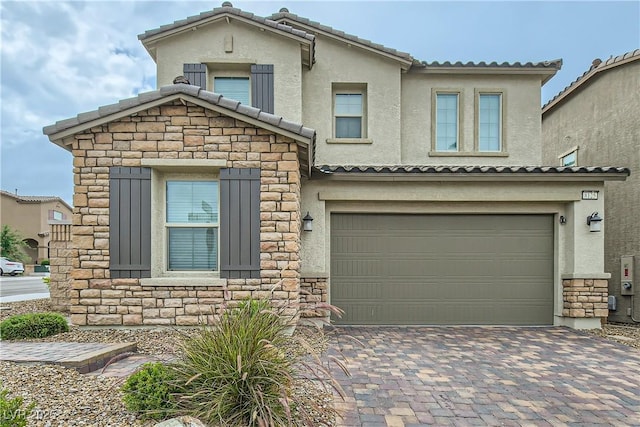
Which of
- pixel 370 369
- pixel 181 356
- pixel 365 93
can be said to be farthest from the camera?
pixel 365 93

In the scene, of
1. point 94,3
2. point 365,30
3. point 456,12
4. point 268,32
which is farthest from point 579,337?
point 365,30

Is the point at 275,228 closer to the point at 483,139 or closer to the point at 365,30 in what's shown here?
the point at 483,139

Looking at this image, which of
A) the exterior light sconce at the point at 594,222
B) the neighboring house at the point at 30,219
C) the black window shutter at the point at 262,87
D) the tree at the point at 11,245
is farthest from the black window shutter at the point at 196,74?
the neighboring house at the point at 30,219

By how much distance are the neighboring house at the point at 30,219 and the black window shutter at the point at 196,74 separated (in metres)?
35.1

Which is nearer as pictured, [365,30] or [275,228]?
[275,228]

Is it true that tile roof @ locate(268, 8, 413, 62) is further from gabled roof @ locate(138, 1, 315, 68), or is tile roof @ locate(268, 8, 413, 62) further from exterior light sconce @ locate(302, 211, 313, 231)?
exterior light sconce @ locate(302, 211, 313, 231)

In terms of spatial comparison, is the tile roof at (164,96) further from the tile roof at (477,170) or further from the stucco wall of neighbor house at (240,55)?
the stucco wall of neighbor house at (240,55)

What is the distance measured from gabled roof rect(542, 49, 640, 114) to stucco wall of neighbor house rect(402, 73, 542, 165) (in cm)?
164

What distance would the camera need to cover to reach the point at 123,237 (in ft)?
21.0

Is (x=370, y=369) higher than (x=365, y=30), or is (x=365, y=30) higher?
(x=365, y=30)

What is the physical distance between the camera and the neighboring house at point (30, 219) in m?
36.0

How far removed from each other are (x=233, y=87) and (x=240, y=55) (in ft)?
2.47

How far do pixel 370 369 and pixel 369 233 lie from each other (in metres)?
3.48

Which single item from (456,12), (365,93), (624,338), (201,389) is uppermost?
(456,12)
